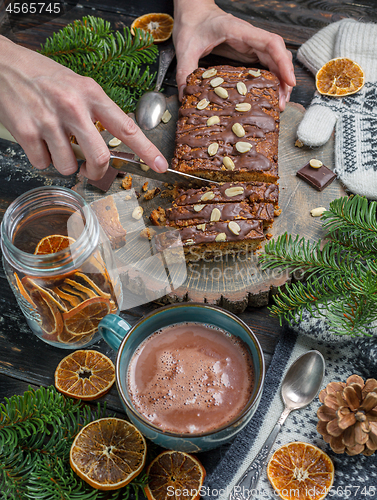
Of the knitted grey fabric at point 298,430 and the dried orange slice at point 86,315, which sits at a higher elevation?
the dried orange slice at point 86,315

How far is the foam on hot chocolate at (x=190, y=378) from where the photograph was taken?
1.43 meters

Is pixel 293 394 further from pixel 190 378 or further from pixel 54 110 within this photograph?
pixel 54 110

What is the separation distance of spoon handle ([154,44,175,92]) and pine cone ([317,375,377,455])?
1.76 metres

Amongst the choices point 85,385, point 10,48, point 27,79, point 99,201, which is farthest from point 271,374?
point 10,48

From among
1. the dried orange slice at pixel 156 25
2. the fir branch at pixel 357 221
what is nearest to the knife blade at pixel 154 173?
the fir branch at pixel 357 221

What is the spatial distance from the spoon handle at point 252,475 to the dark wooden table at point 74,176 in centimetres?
34

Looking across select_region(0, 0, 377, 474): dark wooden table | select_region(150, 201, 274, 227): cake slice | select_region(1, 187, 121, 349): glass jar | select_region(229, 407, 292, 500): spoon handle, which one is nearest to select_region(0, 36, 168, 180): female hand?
select_region(1, 187, 121, 349): glass jar

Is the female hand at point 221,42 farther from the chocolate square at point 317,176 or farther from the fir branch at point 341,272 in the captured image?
the fir branch at point 341,272

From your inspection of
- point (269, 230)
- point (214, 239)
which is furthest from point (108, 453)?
point (269, 230)

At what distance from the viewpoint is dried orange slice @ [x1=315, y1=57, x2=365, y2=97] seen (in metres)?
2.45

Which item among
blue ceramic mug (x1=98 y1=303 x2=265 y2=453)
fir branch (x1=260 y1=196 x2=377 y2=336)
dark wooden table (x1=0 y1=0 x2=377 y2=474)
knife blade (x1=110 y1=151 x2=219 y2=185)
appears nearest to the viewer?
blue ceramic mug (x1=98 y1=303 x2=265 y2=453)

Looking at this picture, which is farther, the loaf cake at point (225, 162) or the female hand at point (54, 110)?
the loaf cake at point (225, 162)

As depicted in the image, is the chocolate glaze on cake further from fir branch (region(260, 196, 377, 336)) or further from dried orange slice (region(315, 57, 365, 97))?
dried orange slice (region(315, 57, 365, 97))

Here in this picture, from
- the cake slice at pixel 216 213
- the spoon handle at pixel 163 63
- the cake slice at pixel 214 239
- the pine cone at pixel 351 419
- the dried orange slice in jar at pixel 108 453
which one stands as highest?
the spoon handle at pixel 163 63
